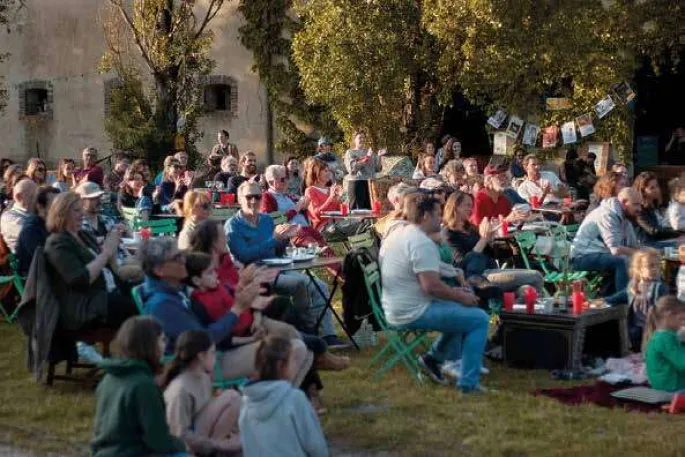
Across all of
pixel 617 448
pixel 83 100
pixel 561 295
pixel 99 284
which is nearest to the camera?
pixel 617 448

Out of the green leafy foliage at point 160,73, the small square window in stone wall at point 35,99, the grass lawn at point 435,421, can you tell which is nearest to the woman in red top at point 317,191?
the grass lawn at point 435,421

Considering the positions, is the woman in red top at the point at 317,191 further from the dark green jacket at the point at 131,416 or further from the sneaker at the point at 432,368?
the dark green jacket at the point at 131,416

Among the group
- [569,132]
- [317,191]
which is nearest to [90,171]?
[317,191]

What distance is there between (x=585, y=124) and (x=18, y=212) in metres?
13.2

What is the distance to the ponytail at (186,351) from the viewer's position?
6023 millimetres

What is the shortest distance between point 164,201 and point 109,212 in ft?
2.17

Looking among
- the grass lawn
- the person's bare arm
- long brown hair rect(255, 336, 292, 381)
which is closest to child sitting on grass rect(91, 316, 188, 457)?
long brown hair rect(255, 336, 292, 381)

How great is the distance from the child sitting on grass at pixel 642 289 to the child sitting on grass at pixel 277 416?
4.44 meters

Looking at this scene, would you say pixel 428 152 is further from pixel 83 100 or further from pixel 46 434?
pixel 46 434

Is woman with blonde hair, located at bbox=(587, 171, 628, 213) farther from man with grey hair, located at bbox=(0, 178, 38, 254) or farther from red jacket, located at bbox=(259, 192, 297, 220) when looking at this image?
man with grey hair, located at bbox=(0, 178, 38, 254)

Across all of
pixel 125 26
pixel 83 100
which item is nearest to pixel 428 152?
pixel 125 26

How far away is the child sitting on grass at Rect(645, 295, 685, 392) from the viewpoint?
8266 millimetres

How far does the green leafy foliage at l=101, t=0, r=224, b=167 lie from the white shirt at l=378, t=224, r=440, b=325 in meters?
16.9

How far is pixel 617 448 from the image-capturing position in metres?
7.27
